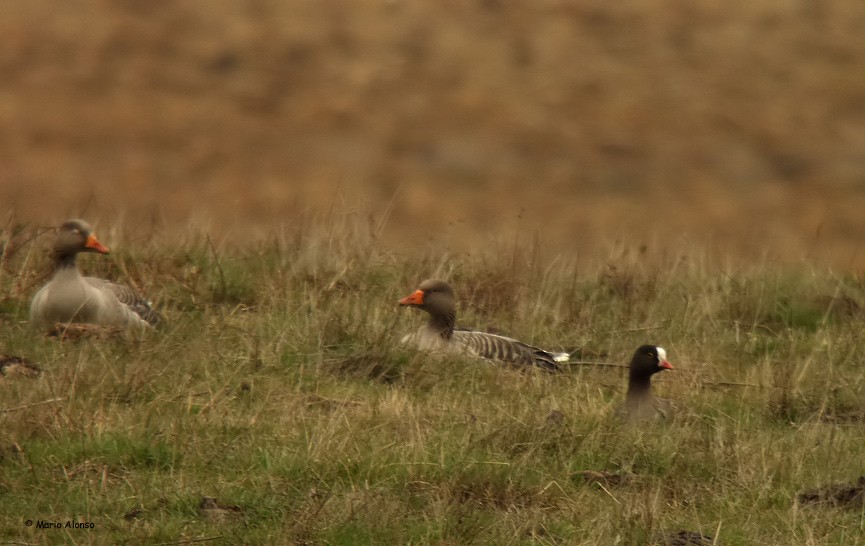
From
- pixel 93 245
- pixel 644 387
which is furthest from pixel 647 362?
pixel 93 245

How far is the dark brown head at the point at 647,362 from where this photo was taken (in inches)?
274

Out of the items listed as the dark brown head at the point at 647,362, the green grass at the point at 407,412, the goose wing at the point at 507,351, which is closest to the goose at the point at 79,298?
the green grass at the point at 407,412

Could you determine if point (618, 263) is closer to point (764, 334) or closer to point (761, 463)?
point (764, 334)

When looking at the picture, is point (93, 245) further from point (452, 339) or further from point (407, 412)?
point (407, 412)

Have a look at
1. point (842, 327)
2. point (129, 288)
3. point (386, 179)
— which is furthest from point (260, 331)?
point (386, 179)

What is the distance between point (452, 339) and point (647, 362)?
1.54 metres

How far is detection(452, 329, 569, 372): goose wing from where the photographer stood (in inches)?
312

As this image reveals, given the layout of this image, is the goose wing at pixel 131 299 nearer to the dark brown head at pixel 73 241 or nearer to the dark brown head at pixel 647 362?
the dark brown head at pixel 73 241

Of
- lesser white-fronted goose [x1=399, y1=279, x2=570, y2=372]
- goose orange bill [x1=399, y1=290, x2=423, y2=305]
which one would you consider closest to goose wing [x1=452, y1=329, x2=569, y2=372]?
lesser white-fronted goose [x1=399, y1=279, x2=570, y2=372]

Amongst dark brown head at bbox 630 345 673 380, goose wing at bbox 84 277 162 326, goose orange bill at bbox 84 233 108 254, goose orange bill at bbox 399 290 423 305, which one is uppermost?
goose orange bill at bbox 84 233 108 254

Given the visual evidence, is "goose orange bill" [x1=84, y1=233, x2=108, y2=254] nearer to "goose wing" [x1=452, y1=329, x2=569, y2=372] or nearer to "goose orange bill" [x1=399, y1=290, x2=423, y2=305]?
"goose orange bill" [x1=399, y1=290, x2=423, y2=305]

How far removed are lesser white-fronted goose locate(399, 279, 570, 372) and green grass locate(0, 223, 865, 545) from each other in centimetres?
21

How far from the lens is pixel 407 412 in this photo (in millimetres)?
6457

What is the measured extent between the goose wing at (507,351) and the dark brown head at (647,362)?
93 cm
